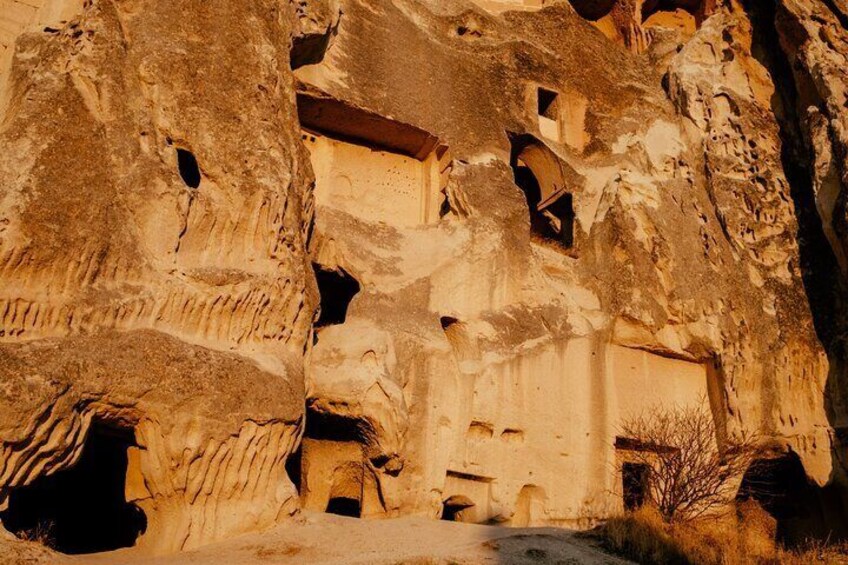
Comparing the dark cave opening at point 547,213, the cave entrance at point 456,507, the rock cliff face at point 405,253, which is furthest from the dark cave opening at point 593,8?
the cave entrance at point 456,507

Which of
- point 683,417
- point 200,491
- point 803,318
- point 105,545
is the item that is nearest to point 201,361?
point 200,491

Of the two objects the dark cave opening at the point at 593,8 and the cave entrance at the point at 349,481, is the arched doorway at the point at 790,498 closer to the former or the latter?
the cave entrance at the point at 349,481

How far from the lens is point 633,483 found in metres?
10.2

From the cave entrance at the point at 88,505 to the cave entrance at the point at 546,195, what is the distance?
5.76 meters

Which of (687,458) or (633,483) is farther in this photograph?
(633,483)

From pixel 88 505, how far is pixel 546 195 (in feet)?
21.9

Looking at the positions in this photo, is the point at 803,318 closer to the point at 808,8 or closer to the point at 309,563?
the point at 808,8

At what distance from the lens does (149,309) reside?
661cm

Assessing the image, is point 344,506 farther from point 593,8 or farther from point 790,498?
point 593,8

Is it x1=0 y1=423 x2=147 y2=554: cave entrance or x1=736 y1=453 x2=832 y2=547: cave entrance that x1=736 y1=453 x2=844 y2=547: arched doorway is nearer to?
x1=736 y1=453 x2=832 y2=547: cave entrance

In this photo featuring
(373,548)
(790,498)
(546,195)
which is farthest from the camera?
(546,195)

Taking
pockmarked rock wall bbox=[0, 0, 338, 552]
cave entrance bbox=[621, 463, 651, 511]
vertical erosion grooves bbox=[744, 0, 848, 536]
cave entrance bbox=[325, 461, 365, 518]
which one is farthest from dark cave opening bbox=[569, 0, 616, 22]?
cave entrance bbox=[325, 461, 365, 518]

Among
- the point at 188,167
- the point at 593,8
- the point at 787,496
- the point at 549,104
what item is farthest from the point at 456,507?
the point at 593,8

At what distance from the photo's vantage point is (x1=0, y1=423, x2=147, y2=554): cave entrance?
8344 millimetres
